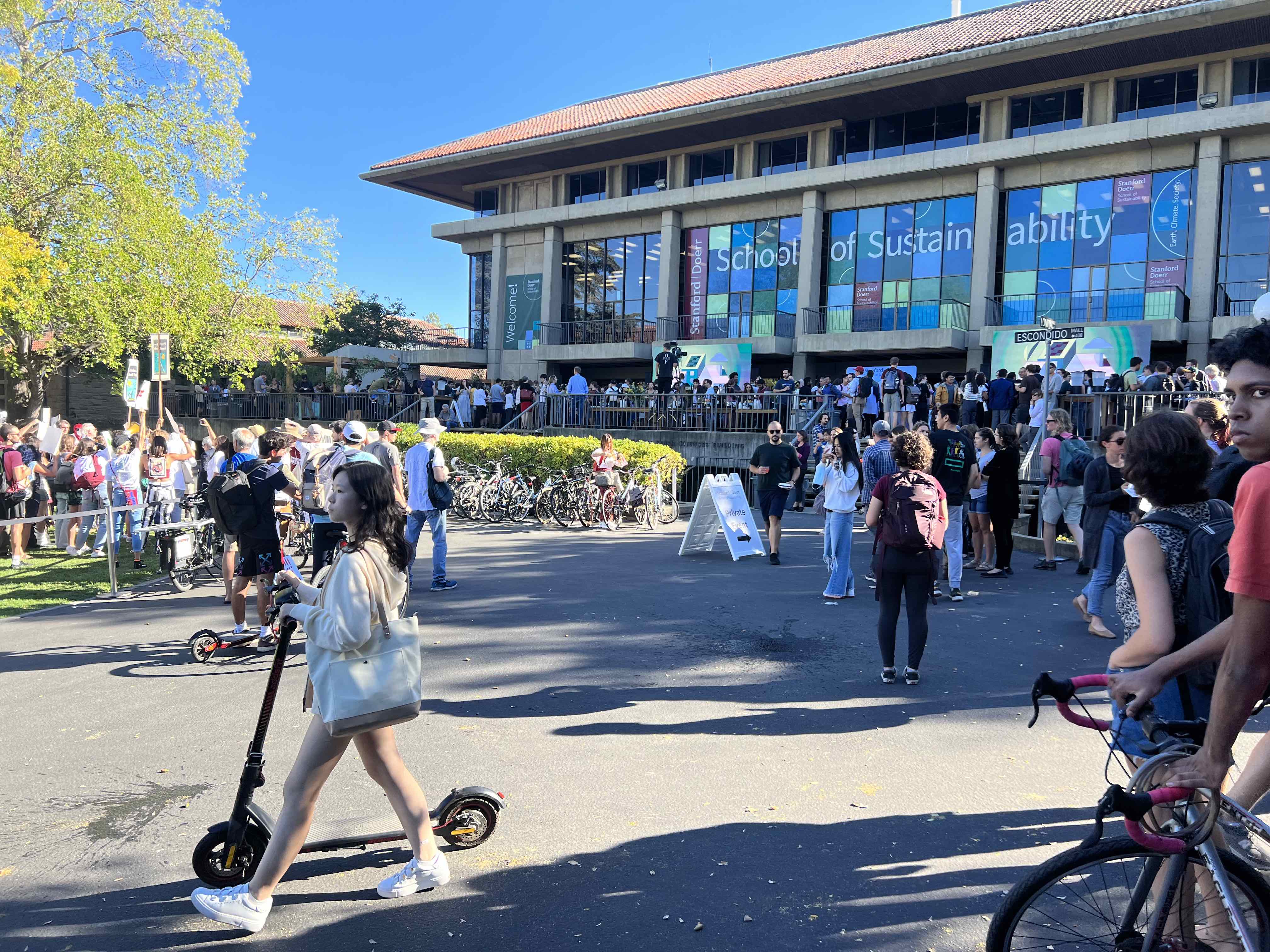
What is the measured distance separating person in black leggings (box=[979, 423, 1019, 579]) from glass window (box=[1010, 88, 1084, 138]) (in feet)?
61.0

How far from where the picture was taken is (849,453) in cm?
991

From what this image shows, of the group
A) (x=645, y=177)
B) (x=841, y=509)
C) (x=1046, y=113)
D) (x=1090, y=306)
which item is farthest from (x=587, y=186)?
(x=841, y=509)

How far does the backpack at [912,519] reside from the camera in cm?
635

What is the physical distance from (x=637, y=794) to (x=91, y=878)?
93.5 inches

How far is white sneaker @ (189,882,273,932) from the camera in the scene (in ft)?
10.3

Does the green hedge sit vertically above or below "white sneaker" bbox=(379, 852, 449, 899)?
above

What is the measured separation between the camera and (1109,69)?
964 inches

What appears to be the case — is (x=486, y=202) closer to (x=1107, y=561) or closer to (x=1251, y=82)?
(x=1251, y=82)

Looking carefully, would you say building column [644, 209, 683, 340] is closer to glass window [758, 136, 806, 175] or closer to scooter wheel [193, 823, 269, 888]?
glass window [758, 136, 806, 175]

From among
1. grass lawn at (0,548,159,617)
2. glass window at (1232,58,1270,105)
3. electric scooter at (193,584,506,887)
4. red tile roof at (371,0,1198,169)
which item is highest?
red tile roof at (371,0,1198,169)

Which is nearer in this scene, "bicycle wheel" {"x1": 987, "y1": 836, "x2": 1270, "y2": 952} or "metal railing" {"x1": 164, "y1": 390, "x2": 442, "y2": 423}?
"bicycle wheel" {"x1": 987, "y1": 836, "x2": 1270, "y2": 952}

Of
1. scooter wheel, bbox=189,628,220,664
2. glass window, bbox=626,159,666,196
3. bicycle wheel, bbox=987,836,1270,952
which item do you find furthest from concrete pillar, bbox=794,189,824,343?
bicycle wheel, bbox=987,836,1270,952

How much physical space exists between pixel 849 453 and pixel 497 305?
28.6 metres

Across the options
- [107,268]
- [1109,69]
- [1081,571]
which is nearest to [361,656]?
[1081,571]
